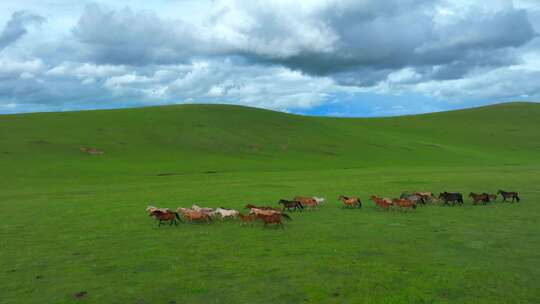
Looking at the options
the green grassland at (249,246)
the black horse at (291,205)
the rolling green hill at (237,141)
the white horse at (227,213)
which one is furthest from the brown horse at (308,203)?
the rolling green hill at (237,141)

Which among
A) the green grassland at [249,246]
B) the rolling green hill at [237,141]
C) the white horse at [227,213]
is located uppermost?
the rolling green hill at [237,141]

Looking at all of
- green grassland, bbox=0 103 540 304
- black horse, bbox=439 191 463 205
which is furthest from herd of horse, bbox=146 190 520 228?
green grassland, bbox=0 103 540 304

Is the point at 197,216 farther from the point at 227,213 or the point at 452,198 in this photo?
the point at 452,198

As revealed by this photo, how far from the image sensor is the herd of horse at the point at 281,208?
19.7m

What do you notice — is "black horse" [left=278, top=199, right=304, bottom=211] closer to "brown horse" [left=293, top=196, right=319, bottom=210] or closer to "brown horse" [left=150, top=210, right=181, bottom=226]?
"brown horse" [left=293, top=196, right=319, bottom=210]

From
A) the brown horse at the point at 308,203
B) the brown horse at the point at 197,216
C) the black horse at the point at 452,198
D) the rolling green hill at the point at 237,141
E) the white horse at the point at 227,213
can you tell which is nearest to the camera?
the brown horse at the point at 197,216

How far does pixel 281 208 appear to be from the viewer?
82.4 ft

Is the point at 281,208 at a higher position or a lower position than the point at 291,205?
lower

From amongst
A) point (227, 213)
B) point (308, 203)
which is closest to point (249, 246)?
point (227, 213)

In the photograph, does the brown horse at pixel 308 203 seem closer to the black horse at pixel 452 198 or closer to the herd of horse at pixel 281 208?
the herd of horse at pixel 281 208

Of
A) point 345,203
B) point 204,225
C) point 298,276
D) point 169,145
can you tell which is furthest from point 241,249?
point 169,145

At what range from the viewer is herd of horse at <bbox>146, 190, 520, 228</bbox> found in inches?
776

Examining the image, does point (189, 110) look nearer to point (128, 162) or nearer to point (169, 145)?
point (169, 145)

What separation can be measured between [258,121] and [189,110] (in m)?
18.5
